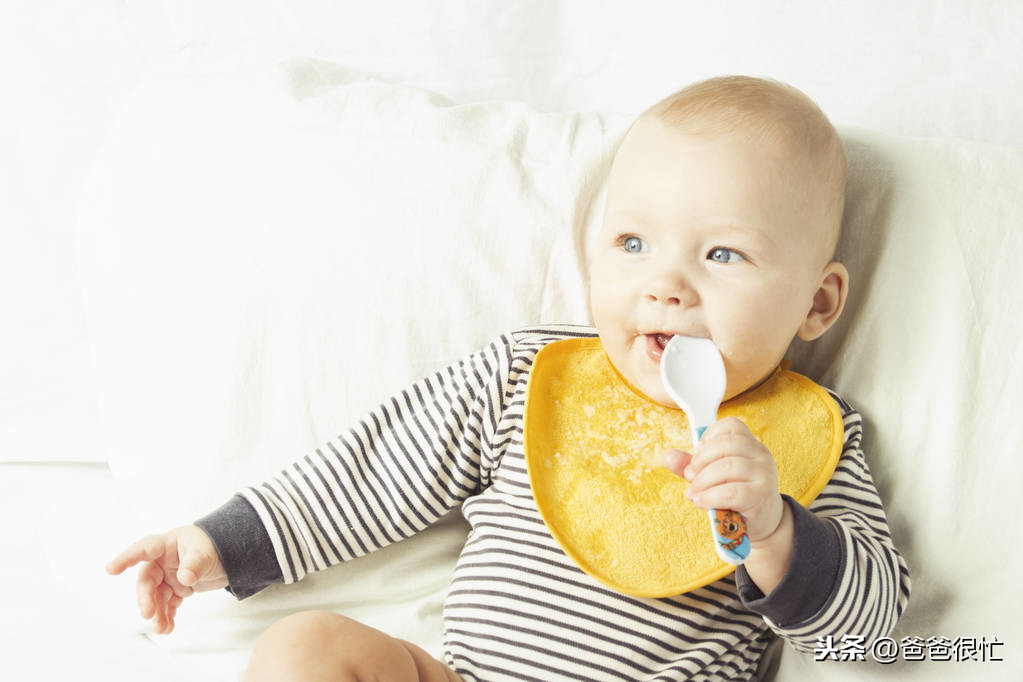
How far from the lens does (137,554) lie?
3.47 ft

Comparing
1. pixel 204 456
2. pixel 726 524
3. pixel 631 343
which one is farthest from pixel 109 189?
Answer: pixel 726 524

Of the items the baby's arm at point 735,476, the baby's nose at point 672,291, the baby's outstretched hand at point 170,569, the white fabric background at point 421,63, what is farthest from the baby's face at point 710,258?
the baby's outstretched hand at point 170,569

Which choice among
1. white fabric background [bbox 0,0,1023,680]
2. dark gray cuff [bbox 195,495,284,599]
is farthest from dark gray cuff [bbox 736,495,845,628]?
dark gray cuff [bbox 195,495,284,599]

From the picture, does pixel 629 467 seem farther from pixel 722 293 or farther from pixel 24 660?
pixel 24 660

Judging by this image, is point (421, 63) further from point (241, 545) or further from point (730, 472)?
point (730, 472)

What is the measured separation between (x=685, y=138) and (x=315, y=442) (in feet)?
1.88

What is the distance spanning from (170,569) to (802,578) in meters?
0.66

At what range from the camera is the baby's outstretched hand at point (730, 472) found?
86 cm

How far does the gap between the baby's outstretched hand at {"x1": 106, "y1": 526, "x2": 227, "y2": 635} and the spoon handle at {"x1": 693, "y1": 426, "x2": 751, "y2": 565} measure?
1.80ft

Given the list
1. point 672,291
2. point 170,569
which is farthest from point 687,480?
point 170,569

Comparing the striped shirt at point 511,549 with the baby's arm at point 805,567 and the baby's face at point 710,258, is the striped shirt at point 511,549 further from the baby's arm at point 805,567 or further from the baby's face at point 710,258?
the baby's face at point 710,258

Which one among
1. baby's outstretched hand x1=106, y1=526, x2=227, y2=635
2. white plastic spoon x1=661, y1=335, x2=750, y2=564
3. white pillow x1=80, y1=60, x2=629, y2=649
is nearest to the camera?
white plastic spoon x1=661, y1=335, x2=750, y2=564

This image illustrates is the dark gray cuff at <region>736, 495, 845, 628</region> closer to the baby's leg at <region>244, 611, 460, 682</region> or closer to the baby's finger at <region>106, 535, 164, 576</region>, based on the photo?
the baby's leg at <region>244, 611, 460, 682</region>

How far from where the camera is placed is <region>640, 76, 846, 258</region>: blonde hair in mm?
1032
